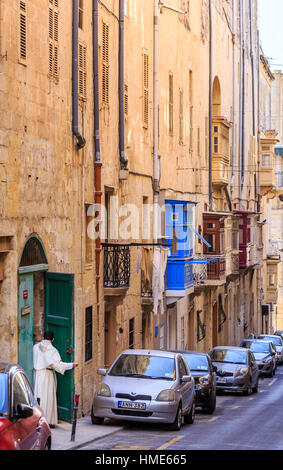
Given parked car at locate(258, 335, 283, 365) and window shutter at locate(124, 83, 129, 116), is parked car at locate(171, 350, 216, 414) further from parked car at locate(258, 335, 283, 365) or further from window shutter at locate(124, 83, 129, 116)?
parked car at locate(258, 335, 283, 365)

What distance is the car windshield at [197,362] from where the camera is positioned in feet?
80.6

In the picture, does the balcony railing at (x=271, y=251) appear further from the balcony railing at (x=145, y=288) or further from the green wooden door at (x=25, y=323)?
the green wooden door at (x=25, y=323)

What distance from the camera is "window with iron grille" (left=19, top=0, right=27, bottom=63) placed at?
17062 mm

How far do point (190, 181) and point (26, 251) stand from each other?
20476mm

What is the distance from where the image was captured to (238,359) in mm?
30266

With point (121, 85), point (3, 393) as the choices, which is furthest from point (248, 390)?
point (3, 393)

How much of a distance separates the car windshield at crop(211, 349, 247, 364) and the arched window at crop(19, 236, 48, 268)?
1243cm

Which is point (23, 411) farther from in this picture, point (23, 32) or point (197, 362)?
point (197, 362)

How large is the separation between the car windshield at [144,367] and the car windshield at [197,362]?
519 centimetres

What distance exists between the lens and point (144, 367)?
63.0 feet

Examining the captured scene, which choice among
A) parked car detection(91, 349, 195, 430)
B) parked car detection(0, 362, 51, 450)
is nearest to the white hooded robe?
parked car detection(91, 349, 195, 430)

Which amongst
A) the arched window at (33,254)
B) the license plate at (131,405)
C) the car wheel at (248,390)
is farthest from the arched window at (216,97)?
the license plate at (131,405)

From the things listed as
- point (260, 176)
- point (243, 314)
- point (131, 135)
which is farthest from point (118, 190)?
point (260, 176)
